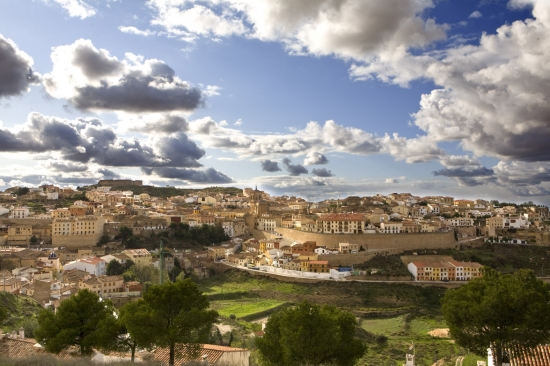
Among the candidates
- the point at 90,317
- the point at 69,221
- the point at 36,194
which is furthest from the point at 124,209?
the point at 90,317

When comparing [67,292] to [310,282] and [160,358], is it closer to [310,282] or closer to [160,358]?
[160,358]

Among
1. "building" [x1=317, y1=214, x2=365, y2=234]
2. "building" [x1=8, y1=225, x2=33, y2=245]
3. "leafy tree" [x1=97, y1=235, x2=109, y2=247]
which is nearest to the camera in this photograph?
"building" [x1=8, y1=225, x2=33, y2=245]

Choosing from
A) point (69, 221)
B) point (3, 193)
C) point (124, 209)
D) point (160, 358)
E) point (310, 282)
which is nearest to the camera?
point (160, 358)

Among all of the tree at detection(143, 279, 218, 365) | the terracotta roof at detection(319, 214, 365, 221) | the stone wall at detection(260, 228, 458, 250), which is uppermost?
the terracotta roof at detection(319, 214, 365, 221)

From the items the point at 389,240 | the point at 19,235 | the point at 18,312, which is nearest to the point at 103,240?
the point at 19,235

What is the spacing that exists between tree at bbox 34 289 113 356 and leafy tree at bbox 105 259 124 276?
811 inches

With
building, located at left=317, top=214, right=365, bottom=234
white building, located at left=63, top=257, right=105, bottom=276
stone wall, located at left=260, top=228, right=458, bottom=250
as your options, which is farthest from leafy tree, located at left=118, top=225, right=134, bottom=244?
building, located at left=317, top=214, right=365, bottom=234

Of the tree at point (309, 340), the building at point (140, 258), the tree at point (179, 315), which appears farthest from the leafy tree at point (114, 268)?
the tree at point (309, 340)

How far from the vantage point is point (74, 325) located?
34.7 feet

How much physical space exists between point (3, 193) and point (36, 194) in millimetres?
7679

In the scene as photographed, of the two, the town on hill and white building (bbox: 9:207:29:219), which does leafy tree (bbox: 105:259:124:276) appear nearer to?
the town on hill

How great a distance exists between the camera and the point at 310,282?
106 ft

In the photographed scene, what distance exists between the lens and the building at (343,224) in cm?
4181

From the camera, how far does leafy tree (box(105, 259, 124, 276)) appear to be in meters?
30.7
